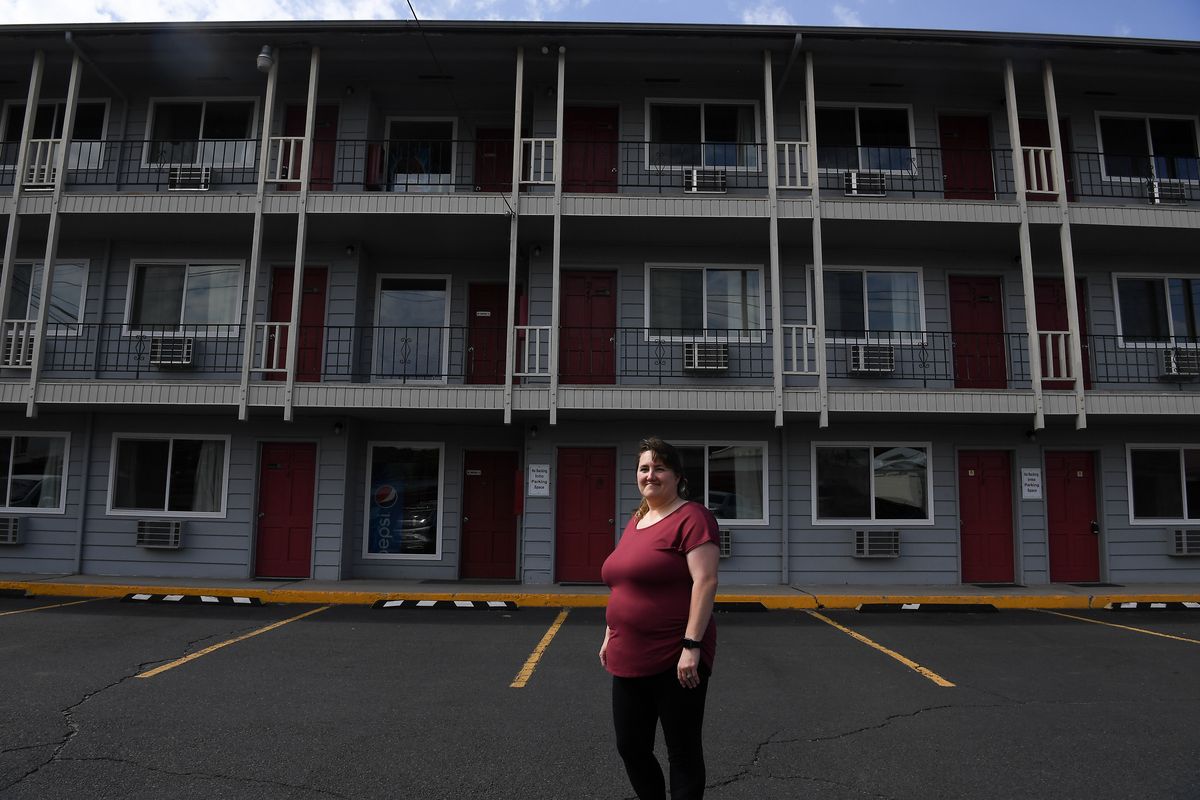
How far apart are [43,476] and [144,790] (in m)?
10.7

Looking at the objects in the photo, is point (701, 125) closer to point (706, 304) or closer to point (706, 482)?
point (706, 304)

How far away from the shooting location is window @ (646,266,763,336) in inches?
468

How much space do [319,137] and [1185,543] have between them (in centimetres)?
1575

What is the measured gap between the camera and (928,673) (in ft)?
20.6

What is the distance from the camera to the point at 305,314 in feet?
39.9

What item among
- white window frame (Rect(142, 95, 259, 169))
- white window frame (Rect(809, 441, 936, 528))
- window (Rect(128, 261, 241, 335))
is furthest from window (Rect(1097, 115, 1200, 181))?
window (Rect(128, 261, 241, 335))

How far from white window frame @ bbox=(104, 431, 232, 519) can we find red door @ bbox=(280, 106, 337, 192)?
172 inches

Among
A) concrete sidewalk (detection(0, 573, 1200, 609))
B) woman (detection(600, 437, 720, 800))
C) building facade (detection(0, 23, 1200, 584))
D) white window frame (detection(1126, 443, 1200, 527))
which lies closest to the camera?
woman (detection(600, 437, 720, 800))

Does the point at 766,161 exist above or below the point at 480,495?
above

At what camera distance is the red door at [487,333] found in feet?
39.6

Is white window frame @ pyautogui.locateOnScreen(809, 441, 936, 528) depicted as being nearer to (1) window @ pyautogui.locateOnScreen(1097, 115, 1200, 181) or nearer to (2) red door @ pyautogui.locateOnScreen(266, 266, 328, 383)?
(1) window @ pyautogui.locateOnScreen(1097, 115, 1200, 181)

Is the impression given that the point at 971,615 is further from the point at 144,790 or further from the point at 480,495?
the point at 144,790

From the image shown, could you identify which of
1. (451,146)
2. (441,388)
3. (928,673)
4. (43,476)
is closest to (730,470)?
A: (441,388)

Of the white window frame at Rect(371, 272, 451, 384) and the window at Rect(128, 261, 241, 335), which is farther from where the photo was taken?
the window at Rect(128, 261, 241, 335)
